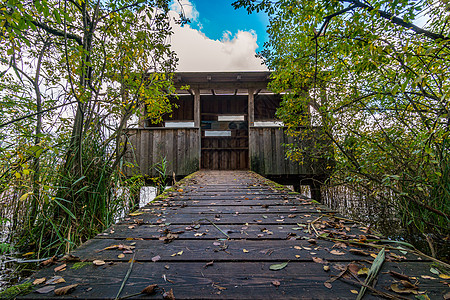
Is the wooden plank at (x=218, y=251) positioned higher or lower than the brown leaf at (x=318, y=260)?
lower

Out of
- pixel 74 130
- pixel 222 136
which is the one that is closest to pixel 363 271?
pixel 74 130

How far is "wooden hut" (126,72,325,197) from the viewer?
20.4ft

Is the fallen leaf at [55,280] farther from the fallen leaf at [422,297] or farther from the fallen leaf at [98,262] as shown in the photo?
the fallen leaf at [422,297]

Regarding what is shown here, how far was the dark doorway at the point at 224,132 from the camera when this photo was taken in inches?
351

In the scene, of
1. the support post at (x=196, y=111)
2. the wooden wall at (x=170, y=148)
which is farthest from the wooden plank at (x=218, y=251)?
the support post at (x=196, y=111)

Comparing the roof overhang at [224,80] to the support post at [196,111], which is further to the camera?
the roof overhang at [224,80]

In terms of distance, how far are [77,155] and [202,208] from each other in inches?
61.6

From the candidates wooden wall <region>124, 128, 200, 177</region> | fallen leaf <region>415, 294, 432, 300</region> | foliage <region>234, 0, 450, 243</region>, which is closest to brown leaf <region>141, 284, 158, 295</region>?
fallen leaf <region>415, 294, 432, 300</region>

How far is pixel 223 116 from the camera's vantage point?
30.5ft

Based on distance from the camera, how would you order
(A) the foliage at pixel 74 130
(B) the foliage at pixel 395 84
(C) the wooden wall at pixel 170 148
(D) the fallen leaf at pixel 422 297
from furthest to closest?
1. (C) the wooden wall at pixel 170 148
2. (A) the foliage at pixel 74 130
3. (B) the foliage at pixel 395 84
4. (D) the fallen leaf at pixel 422 297

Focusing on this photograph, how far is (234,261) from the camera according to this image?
42.4 inches

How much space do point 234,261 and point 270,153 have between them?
5486mm

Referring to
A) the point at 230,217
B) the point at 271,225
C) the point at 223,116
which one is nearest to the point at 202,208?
the point at 230,217

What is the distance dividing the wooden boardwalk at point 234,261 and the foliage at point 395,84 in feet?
3.82
